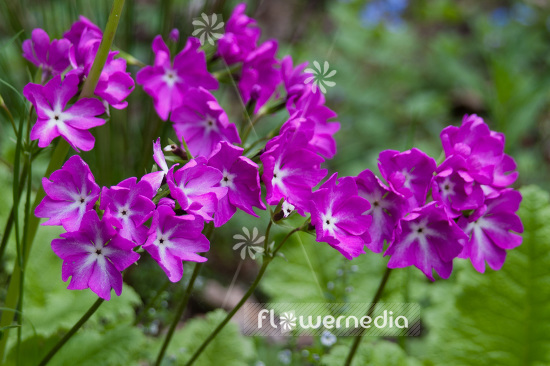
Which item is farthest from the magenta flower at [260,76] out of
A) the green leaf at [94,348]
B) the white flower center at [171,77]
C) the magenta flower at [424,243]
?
the green leaf at [94,348]

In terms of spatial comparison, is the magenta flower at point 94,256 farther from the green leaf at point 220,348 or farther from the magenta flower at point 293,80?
the green leaf at point 220,348

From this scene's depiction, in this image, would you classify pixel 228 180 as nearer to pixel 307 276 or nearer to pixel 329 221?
pixel 329 221

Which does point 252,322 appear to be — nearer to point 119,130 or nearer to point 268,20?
point 119,130

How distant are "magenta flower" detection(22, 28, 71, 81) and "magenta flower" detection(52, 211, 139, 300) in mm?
331

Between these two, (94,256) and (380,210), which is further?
(380,210)

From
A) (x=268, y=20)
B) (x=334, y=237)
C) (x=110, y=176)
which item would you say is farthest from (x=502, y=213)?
(x=268, y=20)

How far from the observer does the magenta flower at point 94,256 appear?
875mm

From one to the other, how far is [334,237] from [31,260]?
974 mm

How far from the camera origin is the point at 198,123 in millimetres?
1119

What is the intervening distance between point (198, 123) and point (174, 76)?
0.35ft

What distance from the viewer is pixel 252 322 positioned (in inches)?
51.5
